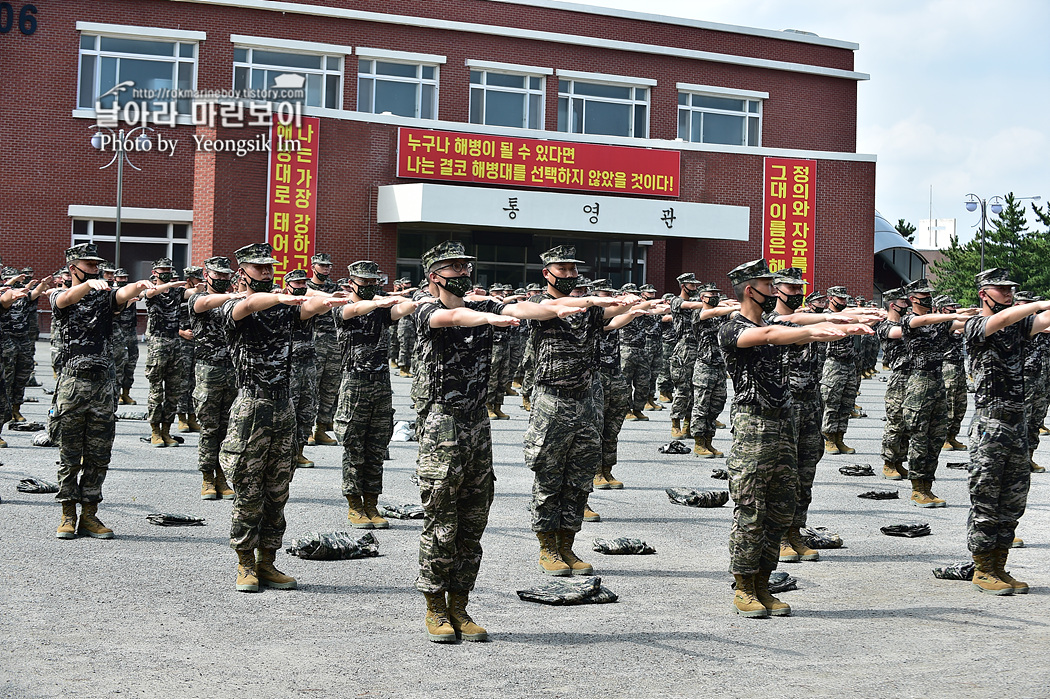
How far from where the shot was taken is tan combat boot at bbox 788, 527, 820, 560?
9461 millimetres

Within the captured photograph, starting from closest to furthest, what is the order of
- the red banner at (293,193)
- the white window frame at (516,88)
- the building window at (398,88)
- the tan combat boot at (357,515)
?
the tan combat boot at (357,515) < the red banner at (293,193) < the building window at (398,88) < the white window frame at (516,88)

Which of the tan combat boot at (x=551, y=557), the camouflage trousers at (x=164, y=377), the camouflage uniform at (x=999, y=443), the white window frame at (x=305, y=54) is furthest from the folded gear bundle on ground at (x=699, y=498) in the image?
the white window frame at (x=305, y=54)

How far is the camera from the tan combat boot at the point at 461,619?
22.7 feet

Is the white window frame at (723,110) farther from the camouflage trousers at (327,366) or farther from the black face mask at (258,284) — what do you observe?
the black face mask at (258,284)

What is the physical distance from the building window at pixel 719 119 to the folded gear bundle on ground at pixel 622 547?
32.6 metres

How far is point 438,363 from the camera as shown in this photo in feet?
23.2

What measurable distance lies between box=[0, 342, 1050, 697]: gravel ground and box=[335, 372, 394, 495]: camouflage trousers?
53 centimetres

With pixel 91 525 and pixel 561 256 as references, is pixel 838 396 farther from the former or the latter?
pixel 91 525

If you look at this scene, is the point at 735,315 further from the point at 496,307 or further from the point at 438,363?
the point at 496,307

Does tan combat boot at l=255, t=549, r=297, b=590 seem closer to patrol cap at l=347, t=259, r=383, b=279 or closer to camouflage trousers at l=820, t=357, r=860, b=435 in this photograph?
patrol cap at l=347, t=259, r=383, b=279

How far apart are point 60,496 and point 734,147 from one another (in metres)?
31.1

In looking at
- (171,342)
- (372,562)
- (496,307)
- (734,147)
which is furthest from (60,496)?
(734,147)

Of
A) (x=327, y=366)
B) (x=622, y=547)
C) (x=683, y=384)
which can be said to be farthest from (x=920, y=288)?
(x=327, y=366)

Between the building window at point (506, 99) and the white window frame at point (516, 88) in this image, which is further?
the building window at point (506, 99)
